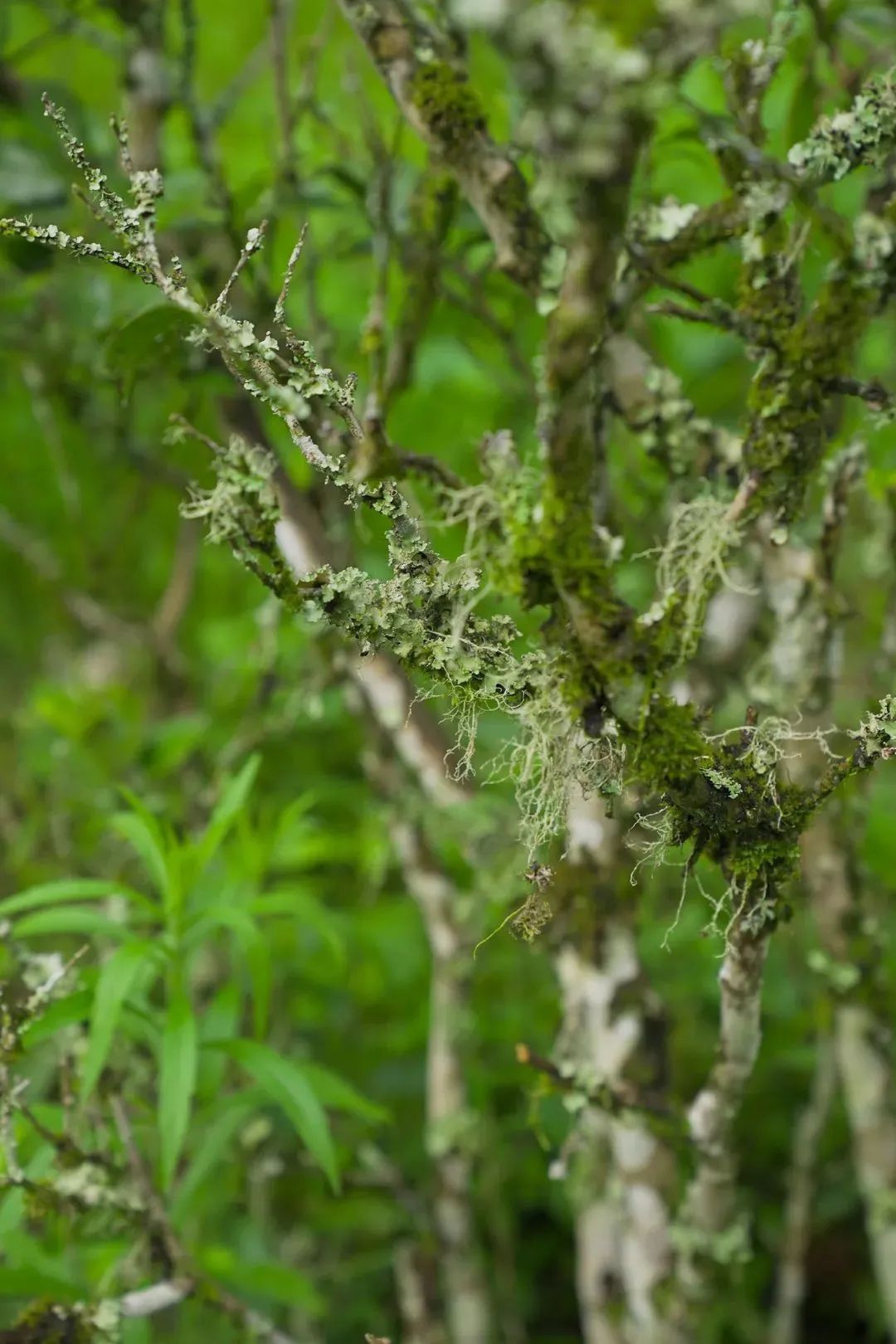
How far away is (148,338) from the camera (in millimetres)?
744

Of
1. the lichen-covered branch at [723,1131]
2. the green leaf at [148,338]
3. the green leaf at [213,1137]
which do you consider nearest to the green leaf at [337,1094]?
the green leaf at [213,1137]

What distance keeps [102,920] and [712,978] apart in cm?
86

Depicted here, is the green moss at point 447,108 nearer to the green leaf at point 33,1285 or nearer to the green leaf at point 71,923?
the green leaf at point 71,923

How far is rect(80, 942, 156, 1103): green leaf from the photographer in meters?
0.77

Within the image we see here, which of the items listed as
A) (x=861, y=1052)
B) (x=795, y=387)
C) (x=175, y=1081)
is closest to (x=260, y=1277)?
(x=175, y=1081)

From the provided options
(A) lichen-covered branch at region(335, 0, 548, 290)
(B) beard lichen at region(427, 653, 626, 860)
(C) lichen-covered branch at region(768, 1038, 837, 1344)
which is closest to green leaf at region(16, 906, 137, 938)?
(B) beard lichen at region(427, 653, 626, 860)

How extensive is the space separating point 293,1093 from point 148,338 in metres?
0.57

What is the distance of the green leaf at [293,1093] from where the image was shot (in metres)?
0.86

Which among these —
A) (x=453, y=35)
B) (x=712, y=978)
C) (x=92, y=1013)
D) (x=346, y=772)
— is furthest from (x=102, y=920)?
(x=346, y=772)

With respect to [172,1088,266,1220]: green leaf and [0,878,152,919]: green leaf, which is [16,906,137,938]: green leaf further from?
[172,1088,266,1220]: green leaf

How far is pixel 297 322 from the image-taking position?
1601 mm

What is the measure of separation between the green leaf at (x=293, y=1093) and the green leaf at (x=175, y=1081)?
5 centimetres

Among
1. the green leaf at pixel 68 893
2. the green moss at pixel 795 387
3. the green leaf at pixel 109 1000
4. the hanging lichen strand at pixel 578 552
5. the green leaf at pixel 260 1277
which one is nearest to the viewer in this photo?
the hanging lichen strand at pixel 578 552

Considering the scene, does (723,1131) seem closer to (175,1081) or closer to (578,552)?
(175,1081)
